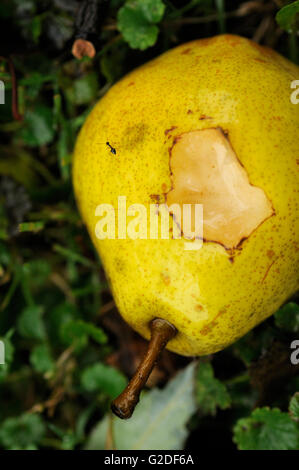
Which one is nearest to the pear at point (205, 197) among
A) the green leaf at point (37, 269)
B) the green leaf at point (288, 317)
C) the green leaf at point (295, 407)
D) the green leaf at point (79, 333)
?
the green leaf at point (288, 317)

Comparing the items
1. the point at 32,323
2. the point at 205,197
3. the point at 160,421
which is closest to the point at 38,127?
the point at 32,323

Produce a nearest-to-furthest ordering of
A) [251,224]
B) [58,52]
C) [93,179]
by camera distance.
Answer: [251,224], [93,179], [58,52]

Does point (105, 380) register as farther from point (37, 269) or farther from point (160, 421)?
point (37, 269)

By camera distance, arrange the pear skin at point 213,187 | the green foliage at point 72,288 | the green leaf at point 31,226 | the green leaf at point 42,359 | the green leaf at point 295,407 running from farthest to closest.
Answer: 1. the green leaf at point 42,359
2. the green leaf at point 31,226
3. the green foliage at point 72,288
4. the green leaf at point 295,407
5. the pear skin at point 213,187

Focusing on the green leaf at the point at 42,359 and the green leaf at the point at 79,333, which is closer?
the green leaf at the point at 79,333

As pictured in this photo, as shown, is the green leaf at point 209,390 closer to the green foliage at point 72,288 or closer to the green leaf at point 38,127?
the green foliage at point 72,288

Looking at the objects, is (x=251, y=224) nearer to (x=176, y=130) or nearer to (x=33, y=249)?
(x=176, y=130)
